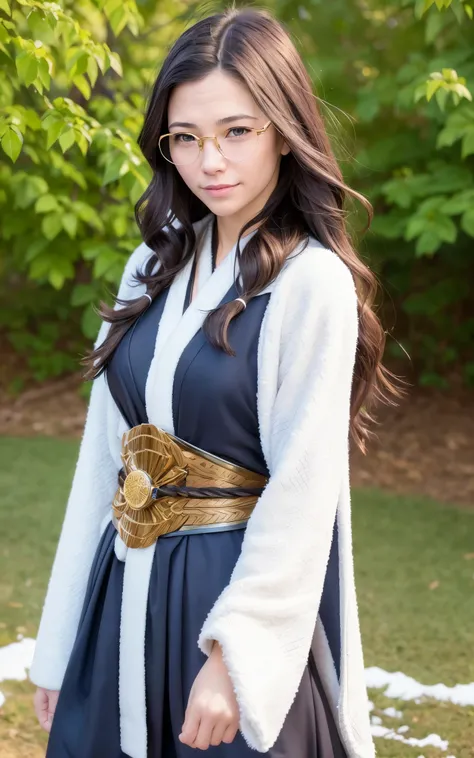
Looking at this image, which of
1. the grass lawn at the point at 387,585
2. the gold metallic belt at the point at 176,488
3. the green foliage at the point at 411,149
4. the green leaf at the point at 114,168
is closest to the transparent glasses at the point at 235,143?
the gold metallic belt at the point at 176,488

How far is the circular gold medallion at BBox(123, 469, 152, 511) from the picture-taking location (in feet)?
5.63

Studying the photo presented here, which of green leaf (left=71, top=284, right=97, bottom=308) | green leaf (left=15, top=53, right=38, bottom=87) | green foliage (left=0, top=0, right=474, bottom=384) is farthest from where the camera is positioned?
green leaf (left=71, top=284, right=97, bottom=308)

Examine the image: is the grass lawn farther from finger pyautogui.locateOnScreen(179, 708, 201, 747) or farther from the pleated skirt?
finger pyautogui.locateOnScreen(179, 708, 201, 747)

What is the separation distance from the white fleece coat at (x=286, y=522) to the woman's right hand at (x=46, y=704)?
0.25 meters

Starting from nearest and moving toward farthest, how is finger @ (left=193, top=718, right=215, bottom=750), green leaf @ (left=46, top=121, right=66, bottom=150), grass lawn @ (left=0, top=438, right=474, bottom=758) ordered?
finger @ (left=193, top=718, right=215, bottom=750) < green leaf @ (left=46, top=121, right=66, bottom=150) < grass lawn @ (left=0, top=438, right=474, bottom=758)

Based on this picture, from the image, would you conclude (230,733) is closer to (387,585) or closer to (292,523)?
(292,523)

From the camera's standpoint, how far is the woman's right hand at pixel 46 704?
1954 mm

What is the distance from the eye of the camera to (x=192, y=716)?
1.52m

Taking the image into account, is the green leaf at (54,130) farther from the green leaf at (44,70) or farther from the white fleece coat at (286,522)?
the white fleece coat at (286,522)

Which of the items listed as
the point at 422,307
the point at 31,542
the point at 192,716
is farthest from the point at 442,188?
the point at 192,716

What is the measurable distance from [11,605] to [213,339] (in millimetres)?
2845

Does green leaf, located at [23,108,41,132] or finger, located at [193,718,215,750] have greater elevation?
green leaf, located at [23,108,41,132]

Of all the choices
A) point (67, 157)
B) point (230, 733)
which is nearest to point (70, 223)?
point (67, 157)

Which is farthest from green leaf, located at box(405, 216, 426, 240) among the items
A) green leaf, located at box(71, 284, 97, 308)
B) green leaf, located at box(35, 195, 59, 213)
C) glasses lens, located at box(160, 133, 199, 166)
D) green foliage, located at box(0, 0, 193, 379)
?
glasses lens, located at box(160, 133, 199, 166)
